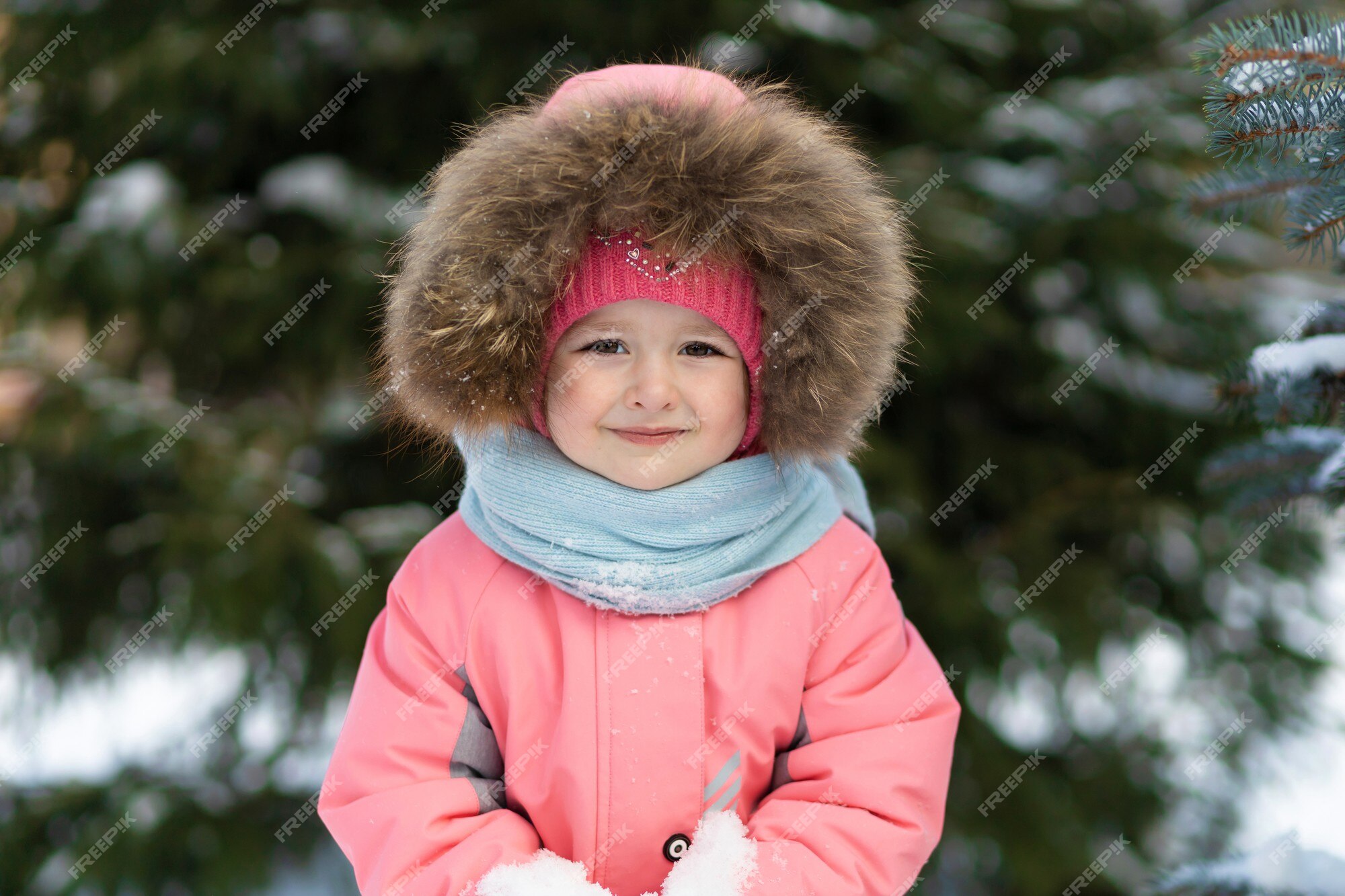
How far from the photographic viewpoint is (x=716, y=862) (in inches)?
44.6

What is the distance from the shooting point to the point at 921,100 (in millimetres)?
2324

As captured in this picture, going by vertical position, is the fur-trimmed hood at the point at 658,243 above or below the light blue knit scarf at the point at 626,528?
above

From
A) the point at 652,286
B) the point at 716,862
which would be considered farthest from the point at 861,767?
the point at 652,286

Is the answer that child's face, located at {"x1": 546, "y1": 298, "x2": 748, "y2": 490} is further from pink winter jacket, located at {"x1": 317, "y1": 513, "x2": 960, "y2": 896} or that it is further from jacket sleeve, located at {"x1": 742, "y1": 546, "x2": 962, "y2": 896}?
jacket sleeve, located at {"x1": 742, "y1": 546, "x2": 962, "y2": 896}

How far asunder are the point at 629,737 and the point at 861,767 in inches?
11.2

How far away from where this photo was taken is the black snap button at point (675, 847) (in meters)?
1.18

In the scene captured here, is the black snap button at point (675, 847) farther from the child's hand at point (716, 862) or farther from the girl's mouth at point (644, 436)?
the girl's mouth at point (644, 436)

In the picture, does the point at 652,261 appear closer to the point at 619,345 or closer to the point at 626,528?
the point at 619,345

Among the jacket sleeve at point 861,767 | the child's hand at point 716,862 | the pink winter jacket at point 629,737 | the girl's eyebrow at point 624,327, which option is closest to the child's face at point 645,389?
the girl's eyebrow at point 624,327

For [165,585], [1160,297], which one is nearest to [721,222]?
[1160,297]

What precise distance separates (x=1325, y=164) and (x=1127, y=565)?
165cm

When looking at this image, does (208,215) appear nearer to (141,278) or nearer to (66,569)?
(141,278)

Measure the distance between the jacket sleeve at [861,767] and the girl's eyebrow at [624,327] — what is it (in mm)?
391

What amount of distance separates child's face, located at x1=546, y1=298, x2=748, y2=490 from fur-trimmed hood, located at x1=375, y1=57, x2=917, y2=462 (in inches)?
1.8
